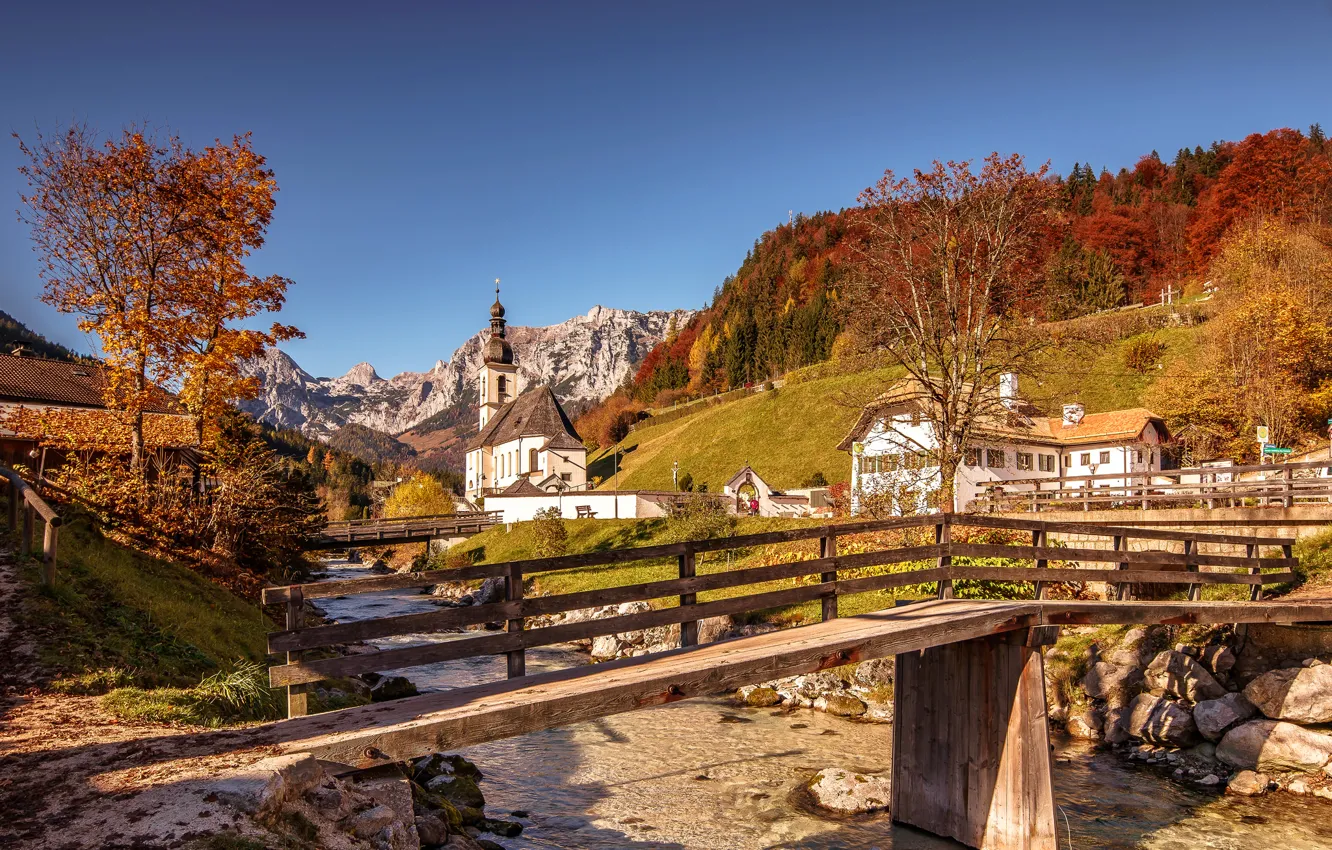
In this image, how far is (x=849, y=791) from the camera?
471 inches

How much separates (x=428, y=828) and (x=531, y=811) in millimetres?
4107

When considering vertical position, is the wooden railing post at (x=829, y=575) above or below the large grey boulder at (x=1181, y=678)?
above

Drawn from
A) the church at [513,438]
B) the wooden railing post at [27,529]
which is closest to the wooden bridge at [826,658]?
the wooden railing post at [27,529]

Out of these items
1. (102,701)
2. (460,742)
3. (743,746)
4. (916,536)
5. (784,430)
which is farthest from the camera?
(784,430)

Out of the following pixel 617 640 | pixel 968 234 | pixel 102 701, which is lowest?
pixel 617 640

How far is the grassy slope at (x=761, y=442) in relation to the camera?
6519 centimetres

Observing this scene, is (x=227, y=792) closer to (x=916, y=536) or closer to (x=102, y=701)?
(x=102, y=701)

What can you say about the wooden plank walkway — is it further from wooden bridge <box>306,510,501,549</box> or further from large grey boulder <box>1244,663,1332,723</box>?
wooden bridge <box>306,510,501,549</box>

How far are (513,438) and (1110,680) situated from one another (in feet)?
272

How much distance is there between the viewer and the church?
85.8 meters

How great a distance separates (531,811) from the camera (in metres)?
11.9

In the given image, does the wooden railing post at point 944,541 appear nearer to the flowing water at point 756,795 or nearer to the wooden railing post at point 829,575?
the wooden railing post at point 829,575

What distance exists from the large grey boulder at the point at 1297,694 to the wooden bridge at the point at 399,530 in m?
39.2

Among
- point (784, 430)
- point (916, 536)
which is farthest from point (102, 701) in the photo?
point (784, 430)
